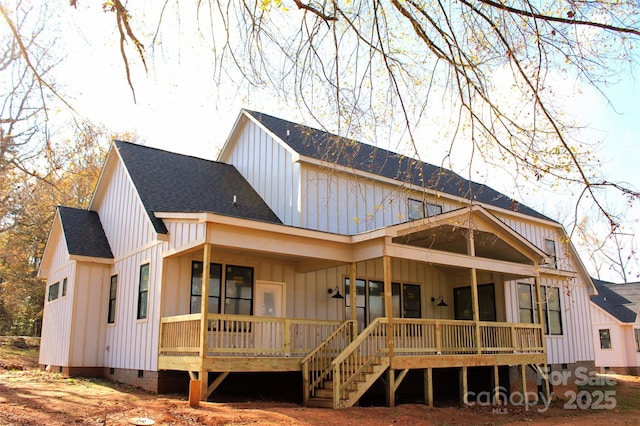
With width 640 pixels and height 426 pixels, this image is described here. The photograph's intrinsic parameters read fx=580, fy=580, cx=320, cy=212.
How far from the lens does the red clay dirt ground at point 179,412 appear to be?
31.0ft

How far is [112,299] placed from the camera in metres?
16.9

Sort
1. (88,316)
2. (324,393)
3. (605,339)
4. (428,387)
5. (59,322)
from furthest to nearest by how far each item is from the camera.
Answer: (605,339) → (59,322) → (88,316) → (428,387) → (324,393)

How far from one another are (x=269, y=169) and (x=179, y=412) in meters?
9.44

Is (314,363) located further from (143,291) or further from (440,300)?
(440,300)

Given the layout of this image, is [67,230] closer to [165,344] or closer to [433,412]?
[165,344]

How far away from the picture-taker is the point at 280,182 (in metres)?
17.4

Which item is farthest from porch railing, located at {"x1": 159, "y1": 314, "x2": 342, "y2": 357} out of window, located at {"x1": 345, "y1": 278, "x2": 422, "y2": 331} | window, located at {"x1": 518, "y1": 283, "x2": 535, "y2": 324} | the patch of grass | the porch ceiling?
the patch of grass

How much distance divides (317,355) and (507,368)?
749cm

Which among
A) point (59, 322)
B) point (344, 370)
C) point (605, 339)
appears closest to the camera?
point (344, 370)

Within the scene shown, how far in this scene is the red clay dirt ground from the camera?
9.45 metres

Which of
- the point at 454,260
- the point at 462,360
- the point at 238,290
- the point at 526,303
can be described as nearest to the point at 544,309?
the point at 526,303

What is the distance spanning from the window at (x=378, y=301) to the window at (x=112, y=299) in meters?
6.67

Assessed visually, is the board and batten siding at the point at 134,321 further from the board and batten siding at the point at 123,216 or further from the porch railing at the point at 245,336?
the porch railing at the point at 245,336

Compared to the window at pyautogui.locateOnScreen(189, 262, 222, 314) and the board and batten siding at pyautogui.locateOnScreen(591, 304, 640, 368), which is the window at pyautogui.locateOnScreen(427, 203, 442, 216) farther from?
the board and batten siding at pyautogui.locateOnScreen(591, 304, 640, 368)
